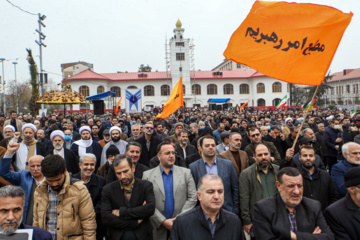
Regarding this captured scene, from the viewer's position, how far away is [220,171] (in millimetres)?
4371

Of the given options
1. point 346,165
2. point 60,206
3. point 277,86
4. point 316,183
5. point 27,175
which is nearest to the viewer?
point 60,206

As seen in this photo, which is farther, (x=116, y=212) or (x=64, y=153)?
(x=64, y=153)

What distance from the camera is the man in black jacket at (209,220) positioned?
110 inches

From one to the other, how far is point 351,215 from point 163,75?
2146 inches

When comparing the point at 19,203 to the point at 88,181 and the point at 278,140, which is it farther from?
the point at 278,140

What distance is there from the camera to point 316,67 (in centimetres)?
463

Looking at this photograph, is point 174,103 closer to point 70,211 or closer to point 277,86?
point 70,211

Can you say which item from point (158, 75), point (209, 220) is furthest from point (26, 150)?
point (158, 75)

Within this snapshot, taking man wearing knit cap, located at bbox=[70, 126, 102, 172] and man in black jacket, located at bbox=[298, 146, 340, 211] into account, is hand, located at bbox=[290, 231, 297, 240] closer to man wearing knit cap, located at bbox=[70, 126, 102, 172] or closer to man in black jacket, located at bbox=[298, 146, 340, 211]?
man in black jacket, located at bbox=[298, 146, 340, 211]

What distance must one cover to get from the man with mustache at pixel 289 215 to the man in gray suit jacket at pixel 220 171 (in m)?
1.30

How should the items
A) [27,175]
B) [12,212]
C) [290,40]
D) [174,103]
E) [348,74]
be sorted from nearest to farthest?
[12,212] → [27,175] → [290,40] → [174,103] → [348,74]

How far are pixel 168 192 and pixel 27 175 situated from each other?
70.4 inches

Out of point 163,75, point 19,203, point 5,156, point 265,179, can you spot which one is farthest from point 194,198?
point 163,75

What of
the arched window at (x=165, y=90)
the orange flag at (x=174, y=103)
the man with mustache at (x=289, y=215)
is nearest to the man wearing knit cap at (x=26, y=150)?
the man with mustache at (x=289, y=215)
